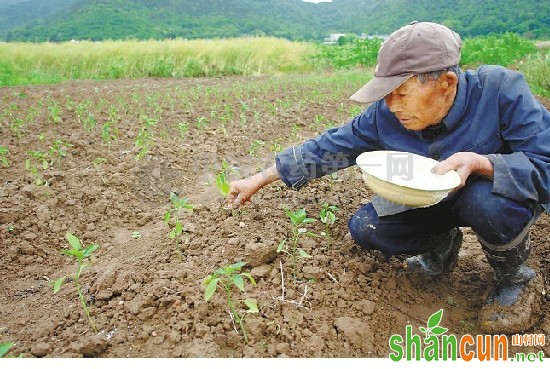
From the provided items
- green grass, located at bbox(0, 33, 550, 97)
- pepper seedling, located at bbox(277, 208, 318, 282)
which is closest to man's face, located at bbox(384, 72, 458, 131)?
pepper seedling, located at bbox(277, 208, 318, 282)

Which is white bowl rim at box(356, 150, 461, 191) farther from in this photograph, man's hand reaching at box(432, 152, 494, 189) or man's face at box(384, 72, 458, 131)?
man's face at box(384, 72, 458, 131)

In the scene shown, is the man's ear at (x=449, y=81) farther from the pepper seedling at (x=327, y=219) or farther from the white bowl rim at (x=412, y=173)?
the pepper seedling at (x=327, y=219)

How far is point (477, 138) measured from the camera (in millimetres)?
1865

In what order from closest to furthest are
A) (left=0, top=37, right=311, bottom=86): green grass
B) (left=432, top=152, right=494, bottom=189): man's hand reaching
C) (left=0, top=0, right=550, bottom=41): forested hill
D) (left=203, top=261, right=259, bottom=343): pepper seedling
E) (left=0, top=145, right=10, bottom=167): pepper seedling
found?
(left=203, top=261, right=259, bottom=343): pepper seedling, (left=432, top=152, right=494, bottom=189): man's hand reaching, (left=0, top=145, right=10, bottom=167): pepper seedling, (left=0, top=37, right=311, bottom=86): green grass, (left=0, top=0, right=550, bottom=41): forested hill

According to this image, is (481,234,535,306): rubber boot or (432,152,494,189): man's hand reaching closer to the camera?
(432,152,494,189): man's hand reaching

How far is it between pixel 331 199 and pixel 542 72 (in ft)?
19.1

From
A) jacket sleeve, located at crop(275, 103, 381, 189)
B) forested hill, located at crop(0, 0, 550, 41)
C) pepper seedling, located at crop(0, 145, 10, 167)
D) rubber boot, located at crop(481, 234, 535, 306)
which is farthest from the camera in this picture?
forested hill, located at crop(0, 0, 550, 41)

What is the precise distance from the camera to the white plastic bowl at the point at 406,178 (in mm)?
1611

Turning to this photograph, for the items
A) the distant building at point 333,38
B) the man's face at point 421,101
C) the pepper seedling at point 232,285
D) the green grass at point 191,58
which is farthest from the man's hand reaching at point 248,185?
the distant building at point 333,38

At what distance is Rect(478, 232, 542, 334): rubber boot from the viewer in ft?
6.32

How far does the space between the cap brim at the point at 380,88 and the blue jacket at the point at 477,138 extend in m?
0.24

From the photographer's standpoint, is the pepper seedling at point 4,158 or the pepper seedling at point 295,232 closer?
the pepper seedling at point 295,232

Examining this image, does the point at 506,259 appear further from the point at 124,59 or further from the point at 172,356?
the point at 124,59

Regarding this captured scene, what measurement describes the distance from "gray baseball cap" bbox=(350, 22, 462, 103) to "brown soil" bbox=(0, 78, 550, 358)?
788 mm
